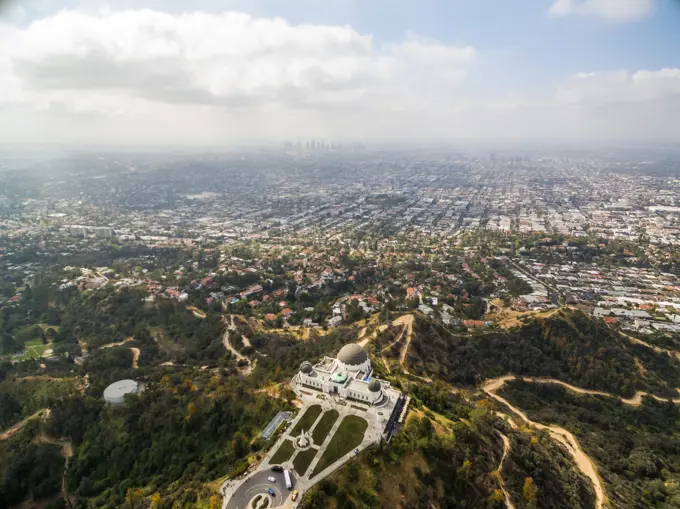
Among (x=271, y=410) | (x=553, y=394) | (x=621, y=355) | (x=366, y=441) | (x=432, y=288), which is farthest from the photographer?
(x=432, y=288)

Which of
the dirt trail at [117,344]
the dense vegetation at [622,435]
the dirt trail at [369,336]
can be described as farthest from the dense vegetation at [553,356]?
the dirt trail at [117,344]

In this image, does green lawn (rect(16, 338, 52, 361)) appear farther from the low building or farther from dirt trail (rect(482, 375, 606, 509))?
dirt trail (rect(482, 375, 606, 509))

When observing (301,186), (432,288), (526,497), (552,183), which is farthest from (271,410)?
(552,183)

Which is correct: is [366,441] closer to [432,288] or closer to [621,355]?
[621,355]

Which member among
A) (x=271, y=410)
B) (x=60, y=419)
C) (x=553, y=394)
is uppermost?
(x=271, y=410)

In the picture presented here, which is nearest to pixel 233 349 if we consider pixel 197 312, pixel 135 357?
pixel 135 357

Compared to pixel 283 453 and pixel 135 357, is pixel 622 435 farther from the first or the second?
pixel 135 357
